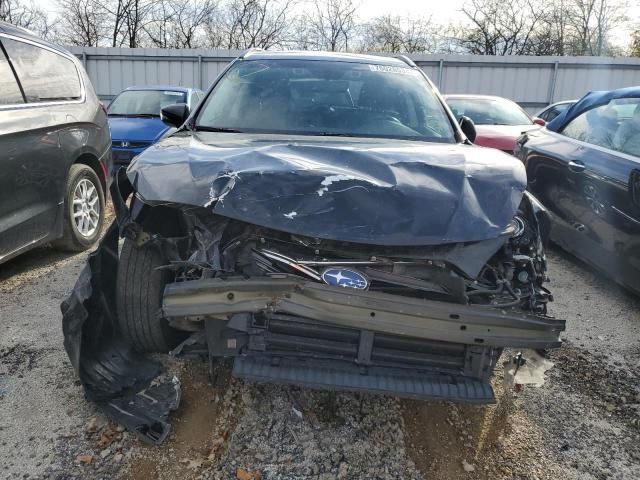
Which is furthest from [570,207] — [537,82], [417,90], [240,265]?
[537,82]

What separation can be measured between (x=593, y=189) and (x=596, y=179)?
81 mm

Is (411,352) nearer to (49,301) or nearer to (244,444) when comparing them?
(244,444)

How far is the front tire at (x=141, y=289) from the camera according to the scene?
255 centimetres

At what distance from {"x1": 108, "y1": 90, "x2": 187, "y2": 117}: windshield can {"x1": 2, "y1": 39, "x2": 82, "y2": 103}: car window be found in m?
4.08

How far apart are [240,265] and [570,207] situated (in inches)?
124

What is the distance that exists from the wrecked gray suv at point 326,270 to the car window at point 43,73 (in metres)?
2.11

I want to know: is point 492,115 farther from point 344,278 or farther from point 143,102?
point 344,278

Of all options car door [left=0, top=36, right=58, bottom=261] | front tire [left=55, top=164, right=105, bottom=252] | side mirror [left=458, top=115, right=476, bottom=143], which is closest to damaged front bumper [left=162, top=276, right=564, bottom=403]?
side mirror [left=458, top=115, right=476, bottom=143]

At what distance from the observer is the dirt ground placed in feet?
7.06

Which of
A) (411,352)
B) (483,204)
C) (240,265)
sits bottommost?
(411,352)

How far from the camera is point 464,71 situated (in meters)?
15.3

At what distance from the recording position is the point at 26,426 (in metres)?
2.35

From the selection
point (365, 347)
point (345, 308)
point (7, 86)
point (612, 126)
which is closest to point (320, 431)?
point (365, 347)

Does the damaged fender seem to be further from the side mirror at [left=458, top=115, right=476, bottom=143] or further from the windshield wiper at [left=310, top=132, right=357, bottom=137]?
the side mirror at [left=458, top=115, right=476, bottom=143]
